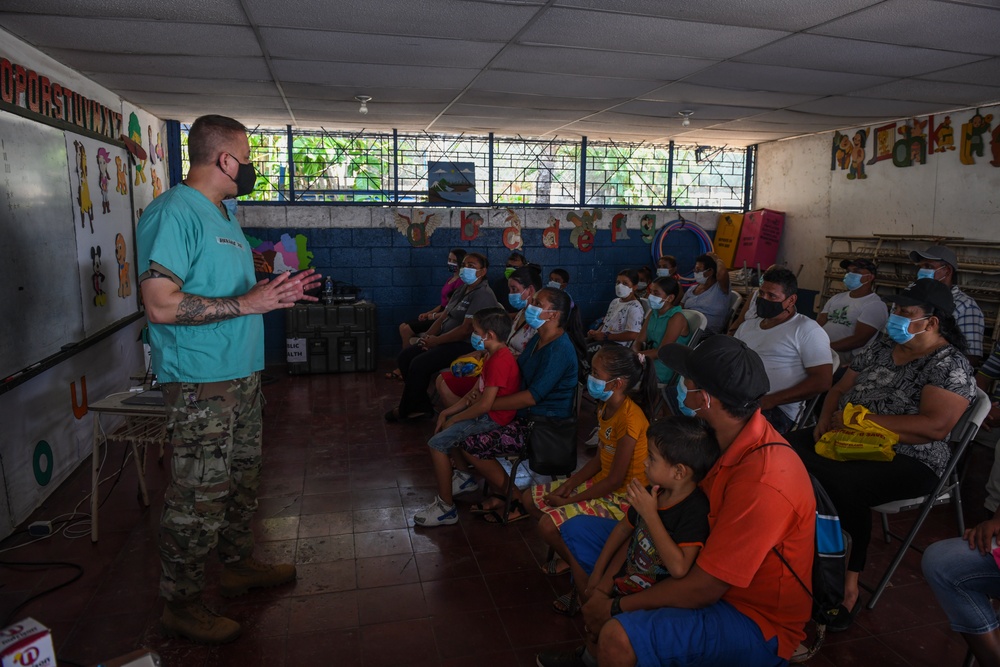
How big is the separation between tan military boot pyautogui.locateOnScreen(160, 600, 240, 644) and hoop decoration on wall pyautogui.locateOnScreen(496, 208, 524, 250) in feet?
20.4

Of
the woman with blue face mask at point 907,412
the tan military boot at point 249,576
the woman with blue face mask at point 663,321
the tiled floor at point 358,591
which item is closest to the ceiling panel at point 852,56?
the woman with blue face mask at point 663,321

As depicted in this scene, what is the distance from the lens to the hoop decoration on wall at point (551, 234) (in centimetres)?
829

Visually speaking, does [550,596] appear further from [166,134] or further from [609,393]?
[166,134]

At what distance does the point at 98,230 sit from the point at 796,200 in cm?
738

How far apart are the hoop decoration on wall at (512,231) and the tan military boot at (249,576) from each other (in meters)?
5.78

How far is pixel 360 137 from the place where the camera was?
7926mm

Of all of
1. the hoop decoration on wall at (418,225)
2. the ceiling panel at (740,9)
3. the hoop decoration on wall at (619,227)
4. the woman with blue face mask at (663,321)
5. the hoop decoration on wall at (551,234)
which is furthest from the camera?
the hoop decoration on wall at (619,227)

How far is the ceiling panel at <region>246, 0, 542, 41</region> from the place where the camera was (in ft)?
10.7

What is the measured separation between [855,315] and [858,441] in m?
2.50

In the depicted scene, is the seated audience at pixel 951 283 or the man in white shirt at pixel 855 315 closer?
the seated audience at pixel 951 283

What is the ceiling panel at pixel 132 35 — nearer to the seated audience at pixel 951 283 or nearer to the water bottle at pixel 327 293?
the water bottle at pixel 327 293

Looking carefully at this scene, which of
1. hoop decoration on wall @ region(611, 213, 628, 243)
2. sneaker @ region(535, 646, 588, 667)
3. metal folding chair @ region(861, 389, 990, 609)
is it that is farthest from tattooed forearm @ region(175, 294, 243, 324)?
hoop decoration on wall @ region(611, 213, 628, 243)

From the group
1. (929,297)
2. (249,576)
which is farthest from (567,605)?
(929,297)

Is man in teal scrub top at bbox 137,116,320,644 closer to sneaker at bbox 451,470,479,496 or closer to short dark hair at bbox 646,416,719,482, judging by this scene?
short dark hair at bbox 646,416,719,482
